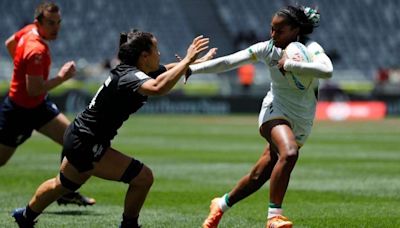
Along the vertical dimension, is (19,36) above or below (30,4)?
above

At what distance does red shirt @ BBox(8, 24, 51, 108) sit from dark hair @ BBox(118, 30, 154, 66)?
2.82 meters

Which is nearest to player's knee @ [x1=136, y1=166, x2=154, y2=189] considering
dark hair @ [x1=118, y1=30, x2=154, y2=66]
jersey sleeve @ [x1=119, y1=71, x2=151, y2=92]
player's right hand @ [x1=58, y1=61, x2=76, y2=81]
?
jersey sleeve @ [x1=119, y1=71, x2=151, y2=92]

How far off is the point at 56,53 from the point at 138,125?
1139cm

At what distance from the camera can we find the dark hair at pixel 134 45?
8.13 m

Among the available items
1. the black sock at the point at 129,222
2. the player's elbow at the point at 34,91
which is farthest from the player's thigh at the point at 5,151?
the black sock at the point at 129,222

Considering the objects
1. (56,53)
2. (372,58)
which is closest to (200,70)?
(56,53)

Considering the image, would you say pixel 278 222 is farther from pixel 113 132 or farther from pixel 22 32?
pixel 22 32

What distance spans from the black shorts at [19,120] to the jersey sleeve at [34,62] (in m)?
0.70

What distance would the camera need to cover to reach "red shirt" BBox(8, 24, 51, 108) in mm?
10758

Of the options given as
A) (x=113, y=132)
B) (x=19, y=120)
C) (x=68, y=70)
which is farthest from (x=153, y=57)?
(x=19, y=120)

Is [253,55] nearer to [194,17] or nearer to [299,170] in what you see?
[299,170]

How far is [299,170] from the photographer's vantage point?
53.2ft

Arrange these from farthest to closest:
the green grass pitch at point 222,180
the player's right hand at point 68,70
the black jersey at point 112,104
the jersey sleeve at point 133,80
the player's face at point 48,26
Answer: the player's face at point 48,26 → the green grass pitch at point 222,180 → the player's right hand at point 68,70 → the black jersey at point 112,104 → the jersey sleeve at point 133,80

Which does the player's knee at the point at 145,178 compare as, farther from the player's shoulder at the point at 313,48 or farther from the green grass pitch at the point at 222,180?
the player's shoulder at the point at 313,48
